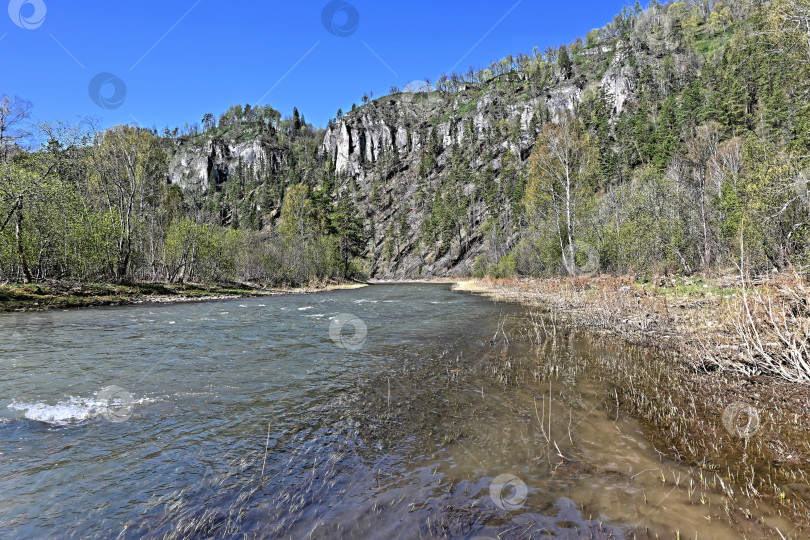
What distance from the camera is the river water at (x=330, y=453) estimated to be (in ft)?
11.7

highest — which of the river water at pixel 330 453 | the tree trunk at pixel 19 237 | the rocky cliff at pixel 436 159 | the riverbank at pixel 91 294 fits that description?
the rocky cliff at pixel 436 159

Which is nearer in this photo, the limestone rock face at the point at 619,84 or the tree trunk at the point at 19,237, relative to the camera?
the tree trunk at the point at 19,237

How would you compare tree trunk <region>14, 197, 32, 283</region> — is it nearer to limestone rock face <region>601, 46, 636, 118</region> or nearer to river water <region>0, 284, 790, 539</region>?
river water <region>0, 284, 790, 539</region>

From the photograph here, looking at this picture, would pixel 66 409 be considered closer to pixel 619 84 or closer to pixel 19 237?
pixel 19 237

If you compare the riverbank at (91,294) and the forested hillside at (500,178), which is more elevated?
the forested hillside at (500,178)

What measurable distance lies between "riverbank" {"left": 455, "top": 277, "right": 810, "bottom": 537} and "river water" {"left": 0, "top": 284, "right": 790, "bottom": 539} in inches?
19.2

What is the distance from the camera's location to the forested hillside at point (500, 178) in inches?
776

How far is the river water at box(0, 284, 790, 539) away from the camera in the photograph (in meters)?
3.55

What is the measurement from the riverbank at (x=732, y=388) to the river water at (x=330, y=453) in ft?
1.60

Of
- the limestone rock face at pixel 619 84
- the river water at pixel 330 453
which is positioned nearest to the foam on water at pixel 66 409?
the river water at pixel 330 453

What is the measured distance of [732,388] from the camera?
22.9 feet

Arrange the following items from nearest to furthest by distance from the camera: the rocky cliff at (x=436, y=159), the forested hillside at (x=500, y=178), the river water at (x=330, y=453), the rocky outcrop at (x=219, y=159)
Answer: the river water at (x=330, y=453), the forested hillside at (x=500, y=178), the rocky cliff at (x=436, y=159), the rocky outcrop at (x=219, y=159)

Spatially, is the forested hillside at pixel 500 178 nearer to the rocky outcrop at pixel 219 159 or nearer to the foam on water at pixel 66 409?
the rocky outcrop at pixel 219 159

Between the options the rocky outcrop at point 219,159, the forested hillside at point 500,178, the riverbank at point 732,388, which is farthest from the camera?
the rocky outcrop at point 219,159
